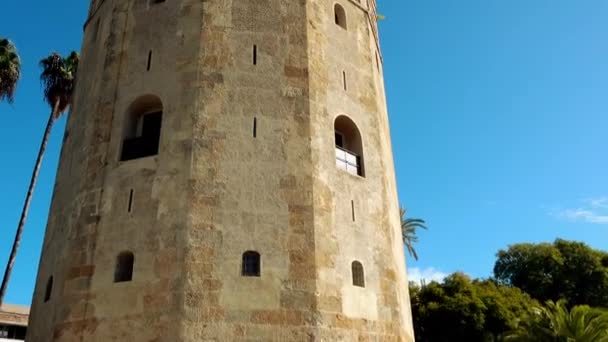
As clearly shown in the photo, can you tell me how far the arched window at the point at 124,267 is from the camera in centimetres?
1248

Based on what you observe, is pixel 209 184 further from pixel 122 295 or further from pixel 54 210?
pixel 54 210

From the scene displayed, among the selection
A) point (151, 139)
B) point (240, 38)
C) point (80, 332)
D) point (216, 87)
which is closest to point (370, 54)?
point (240, 38)

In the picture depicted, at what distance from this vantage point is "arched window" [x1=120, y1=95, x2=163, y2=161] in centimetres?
1407

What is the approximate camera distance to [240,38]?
1484cm

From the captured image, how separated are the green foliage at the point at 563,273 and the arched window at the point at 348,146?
28.1 metres

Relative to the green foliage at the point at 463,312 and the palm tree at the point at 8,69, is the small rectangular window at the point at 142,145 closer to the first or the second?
the palm tree at the point at 8,69

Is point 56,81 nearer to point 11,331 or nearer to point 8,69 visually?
point 8,69

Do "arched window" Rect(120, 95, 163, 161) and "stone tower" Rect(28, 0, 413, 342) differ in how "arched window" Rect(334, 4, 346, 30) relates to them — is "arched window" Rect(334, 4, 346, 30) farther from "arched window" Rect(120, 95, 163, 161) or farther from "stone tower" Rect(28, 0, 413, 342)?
"arched window" Rect(120, 95, 163, 161)

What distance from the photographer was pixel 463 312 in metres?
27.2

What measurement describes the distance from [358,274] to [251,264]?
2881mm

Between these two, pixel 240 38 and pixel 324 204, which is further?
pixel 240 38

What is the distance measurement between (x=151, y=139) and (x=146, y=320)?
4.83 metres

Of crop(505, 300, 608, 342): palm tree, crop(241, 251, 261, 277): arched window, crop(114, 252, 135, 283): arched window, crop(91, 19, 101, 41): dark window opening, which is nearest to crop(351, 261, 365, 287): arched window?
crop(241, 251, 261, 277): arched window

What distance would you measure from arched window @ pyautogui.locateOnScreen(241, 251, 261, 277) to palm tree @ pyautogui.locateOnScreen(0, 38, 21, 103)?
51.8ft
